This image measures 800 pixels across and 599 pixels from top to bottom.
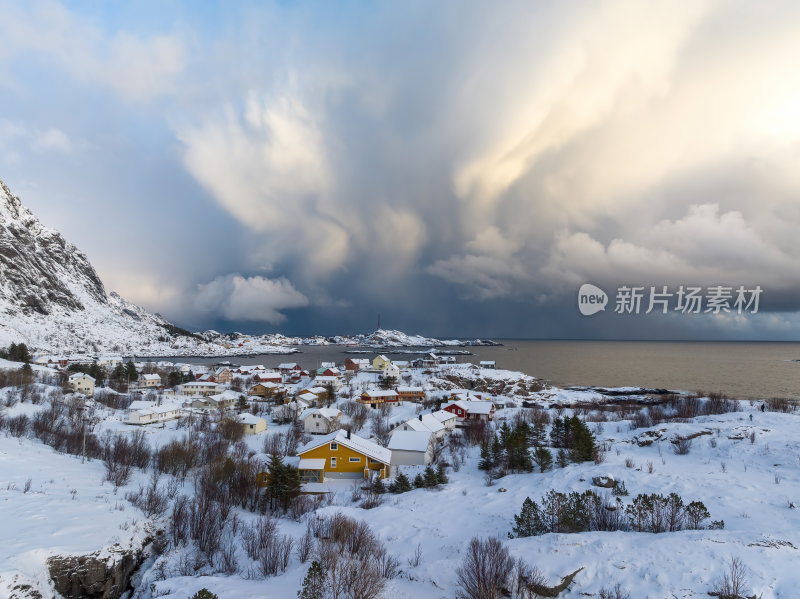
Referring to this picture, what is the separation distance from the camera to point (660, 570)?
10.7m

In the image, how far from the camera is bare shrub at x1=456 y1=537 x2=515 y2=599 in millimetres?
10695

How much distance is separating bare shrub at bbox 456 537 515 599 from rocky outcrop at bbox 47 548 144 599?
526 inches

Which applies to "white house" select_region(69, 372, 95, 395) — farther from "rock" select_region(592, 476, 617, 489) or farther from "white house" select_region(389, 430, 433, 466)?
"rock" select_region(592, 476, 617, 489)

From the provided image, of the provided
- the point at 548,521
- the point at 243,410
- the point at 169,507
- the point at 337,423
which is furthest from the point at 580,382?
the point at 169,507

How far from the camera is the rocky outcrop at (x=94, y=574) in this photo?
1315 centimetres

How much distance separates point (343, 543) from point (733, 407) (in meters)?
52.5

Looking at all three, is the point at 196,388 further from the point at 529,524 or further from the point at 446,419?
the point at 529,524

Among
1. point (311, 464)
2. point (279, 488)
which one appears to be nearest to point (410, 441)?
point (311, 464)

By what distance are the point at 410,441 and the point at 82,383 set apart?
214 feet

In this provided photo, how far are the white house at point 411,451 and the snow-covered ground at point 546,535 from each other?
1.33m

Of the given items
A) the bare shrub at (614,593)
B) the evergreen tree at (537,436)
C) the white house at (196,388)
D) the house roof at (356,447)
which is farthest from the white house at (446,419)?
the white house at (196,388)

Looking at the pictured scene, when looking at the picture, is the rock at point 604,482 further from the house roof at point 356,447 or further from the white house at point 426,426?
the white house at point 426,426

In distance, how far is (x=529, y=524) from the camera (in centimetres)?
1625

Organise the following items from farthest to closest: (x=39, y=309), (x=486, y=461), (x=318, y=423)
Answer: (x=39, y=309) < (x=318, y=423) < (x=486, y=461)
